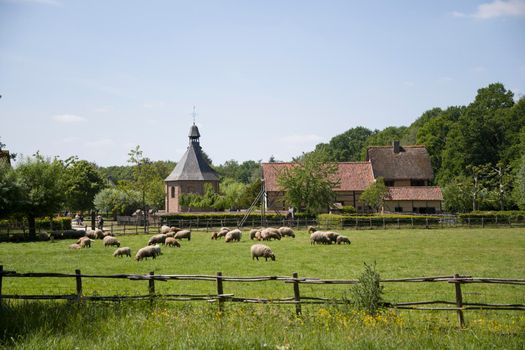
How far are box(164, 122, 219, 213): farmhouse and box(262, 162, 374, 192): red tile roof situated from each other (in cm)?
750

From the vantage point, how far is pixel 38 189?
34.1 m

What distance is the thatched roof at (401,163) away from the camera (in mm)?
63469

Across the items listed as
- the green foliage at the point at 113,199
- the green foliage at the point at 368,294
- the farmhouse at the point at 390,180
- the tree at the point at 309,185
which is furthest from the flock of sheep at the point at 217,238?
the green foliage at the point at 113,199

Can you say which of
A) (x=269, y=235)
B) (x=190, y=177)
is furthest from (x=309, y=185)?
(x=190, y=177)

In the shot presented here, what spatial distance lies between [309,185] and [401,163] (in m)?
21.4

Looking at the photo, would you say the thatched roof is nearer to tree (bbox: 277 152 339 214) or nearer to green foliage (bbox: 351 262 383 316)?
tree (bbox: 277 152 339 214)

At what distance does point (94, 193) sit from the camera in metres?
64.4

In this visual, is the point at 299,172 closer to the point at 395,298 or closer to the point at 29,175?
the point at 29,175

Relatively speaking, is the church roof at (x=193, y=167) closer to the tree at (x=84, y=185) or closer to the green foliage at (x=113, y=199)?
the green foliage at (x=113, y=199)

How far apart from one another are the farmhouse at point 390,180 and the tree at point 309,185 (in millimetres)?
6288

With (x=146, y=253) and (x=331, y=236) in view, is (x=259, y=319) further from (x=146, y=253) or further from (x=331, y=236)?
(x=331, y=236)

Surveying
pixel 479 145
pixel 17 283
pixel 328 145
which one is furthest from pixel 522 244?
pixel 328 145

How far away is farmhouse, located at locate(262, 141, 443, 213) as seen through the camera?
5594 cm

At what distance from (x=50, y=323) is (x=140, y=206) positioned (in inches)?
2387
